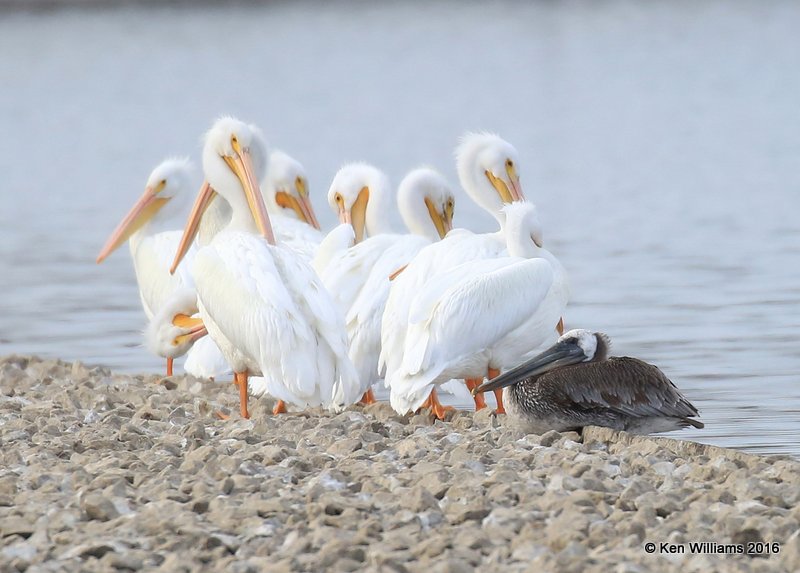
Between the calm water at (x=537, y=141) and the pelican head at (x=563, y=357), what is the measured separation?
0.53 metres

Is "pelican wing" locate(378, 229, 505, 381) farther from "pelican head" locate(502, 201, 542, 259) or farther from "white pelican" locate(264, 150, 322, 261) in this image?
"white pelican" locate(264, 150, 322, 261)

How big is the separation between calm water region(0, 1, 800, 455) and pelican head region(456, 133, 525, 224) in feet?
3.25

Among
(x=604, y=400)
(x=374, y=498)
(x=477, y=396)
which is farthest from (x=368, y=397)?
(x=374, y=498)

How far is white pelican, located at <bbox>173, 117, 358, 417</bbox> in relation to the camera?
5.98 metres

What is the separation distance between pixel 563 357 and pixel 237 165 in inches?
87.0

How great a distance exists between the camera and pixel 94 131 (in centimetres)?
2244

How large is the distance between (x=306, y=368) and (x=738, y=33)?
29.3m

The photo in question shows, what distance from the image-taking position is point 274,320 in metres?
6.03

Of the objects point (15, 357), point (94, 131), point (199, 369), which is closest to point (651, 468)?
point (199, 369)

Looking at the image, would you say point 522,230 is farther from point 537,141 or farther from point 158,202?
point 537,141

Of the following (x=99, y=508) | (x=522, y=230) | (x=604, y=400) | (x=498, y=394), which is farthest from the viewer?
(x=522, y=230)

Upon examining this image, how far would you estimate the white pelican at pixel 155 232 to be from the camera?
27.7 feet

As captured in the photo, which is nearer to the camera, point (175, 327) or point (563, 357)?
point (563, 357)

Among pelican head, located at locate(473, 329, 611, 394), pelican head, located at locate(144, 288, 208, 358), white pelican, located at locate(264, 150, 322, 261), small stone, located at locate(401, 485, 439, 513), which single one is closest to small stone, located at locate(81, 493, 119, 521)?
small stone, located at locate(401, 485, 439, 513)
